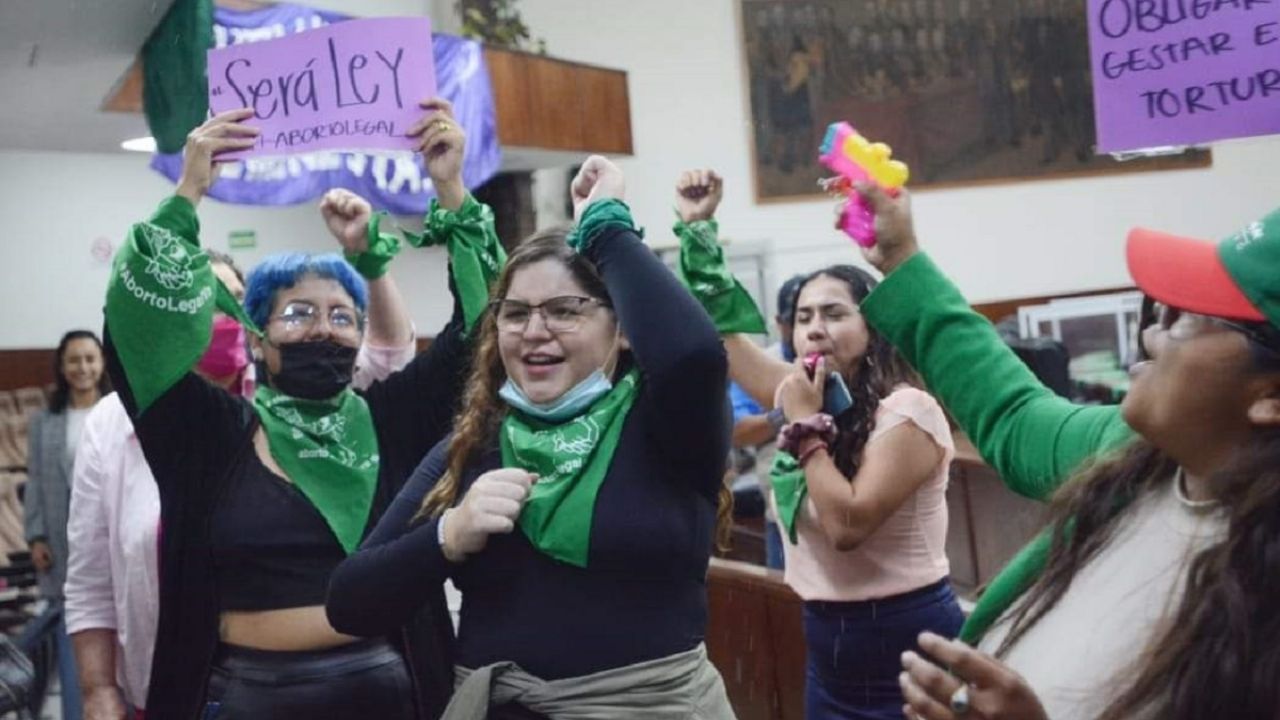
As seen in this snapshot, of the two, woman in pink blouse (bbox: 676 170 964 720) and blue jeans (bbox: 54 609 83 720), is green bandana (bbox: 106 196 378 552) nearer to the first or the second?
woman in pink blouse (bbox: 676 170 964 720)

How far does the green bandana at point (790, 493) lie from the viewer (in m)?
2.86

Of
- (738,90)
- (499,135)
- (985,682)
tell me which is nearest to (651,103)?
(738,90)

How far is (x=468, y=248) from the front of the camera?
2.58 metres

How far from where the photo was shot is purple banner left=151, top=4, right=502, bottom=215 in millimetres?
7051

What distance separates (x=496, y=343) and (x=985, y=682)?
117 cm

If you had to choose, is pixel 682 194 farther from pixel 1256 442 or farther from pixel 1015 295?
pixel 1015 295

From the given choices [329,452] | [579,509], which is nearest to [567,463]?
[579,509]

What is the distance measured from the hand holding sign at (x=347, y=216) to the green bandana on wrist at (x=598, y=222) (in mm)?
831

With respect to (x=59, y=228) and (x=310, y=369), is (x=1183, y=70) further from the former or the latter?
(x=59, y=228)

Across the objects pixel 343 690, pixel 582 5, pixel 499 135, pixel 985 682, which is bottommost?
pixel 343 690

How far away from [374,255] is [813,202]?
10.1 m

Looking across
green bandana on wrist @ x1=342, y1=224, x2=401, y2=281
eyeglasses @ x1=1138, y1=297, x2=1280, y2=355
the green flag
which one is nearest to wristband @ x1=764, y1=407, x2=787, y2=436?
green bandana on wrist @ x1=342, y1=224, x2=401, y2=281

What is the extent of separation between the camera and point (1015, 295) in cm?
1325

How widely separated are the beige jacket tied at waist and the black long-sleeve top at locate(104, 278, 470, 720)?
55 cm
